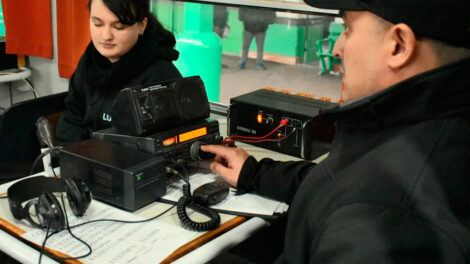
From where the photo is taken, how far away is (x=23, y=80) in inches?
143

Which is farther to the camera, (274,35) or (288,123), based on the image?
(274,35)

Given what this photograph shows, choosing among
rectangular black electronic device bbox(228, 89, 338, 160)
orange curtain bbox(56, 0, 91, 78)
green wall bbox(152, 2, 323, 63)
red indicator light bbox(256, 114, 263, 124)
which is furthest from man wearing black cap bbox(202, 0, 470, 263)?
orange curtain bbox(56, 0, 91, 78)

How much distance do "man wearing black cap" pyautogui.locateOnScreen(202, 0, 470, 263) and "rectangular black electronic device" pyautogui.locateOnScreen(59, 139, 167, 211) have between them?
1.73 feet

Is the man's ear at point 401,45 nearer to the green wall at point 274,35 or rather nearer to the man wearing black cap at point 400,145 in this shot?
the man wearing black cap at point 400,145

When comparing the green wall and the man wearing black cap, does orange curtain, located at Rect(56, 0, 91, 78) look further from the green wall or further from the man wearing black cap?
the man wearing black cap

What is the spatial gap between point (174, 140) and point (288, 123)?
0.53m

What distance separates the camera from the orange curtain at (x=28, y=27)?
10.8 feet

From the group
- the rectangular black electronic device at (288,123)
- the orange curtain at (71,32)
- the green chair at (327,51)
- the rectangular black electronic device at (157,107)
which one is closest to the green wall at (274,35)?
the green chair at (327,51)

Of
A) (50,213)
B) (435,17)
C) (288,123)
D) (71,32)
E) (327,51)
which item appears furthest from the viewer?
(71,32)

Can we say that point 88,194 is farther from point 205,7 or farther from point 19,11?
point 19,11

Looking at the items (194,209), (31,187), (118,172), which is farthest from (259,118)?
(31,187)

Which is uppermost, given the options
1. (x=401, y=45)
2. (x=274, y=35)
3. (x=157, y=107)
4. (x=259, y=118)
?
(x=401, y=45)

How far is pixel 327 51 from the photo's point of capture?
8.48 feet

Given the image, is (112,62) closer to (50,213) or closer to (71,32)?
(50,213)
